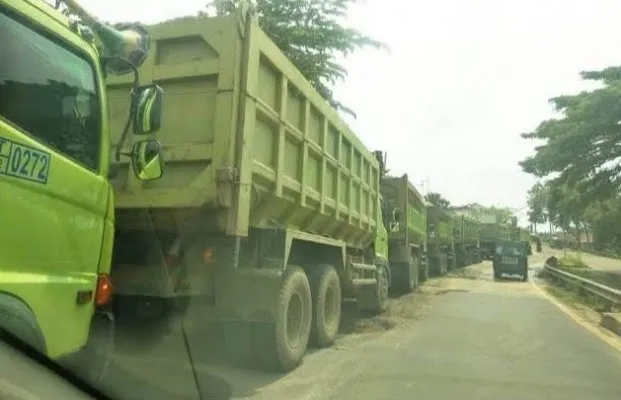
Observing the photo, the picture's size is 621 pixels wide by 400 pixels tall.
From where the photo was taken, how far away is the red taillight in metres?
3.85

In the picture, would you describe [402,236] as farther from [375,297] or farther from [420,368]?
[420,368]

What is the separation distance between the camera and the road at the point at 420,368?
538 centimetres

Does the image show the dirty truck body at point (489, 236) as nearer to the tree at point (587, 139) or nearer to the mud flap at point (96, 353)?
the tree at point (587, 139)

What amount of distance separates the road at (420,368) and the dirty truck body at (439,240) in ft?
40.3

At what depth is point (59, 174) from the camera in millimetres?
3344

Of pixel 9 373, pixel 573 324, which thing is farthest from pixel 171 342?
pixel 573 324

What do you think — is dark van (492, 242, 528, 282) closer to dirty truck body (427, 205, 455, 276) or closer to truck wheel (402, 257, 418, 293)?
dirty truck body (427, 205, 455, 276)

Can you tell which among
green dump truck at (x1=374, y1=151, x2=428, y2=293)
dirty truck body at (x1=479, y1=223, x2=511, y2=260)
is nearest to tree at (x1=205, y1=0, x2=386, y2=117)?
green dump truck at (x1=374, y1=151, x2=428, y2=293)

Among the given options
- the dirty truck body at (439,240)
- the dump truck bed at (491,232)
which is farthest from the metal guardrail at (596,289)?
the dump truck bed at (491,232)

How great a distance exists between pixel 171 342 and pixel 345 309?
19.8 feet

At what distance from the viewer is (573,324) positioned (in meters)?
11.8

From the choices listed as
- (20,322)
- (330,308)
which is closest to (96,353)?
(20,322)

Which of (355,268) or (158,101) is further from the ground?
(158,101)

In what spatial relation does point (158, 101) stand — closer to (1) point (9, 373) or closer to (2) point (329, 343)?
(1) point (9, 373)
